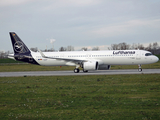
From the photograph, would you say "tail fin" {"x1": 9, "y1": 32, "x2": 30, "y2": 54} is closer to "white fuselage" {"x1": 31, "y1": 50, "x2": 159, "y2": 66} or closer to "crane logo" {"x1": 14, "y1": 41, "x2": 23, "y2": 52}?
"crane logo" {"x1": 14, "y1": 41, "x2": 23, "y2": 52}

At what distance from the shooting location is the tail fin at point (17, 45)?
1580 inches

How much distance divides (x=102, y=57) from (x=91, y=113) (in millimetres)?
27034

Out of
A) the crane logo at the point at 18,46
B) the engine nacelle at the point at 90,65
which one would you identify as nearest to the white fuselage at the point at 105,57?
the engine nacelle at the point at 90,65

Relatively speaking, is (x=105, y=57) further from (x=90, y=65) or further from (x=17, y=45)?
(x=17, y=45)

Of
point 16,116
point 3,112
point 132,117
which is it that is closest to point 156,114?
point 132,117

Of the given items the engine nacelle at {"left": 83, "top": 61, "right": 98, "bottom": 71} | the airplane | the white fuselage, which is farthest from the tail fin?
the engine nacelle at {"left": 83, "top": 61, "right": 98, "bottom": 71}

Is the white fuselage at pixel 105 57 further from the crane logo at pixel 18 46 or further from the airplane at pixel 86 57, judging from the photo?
the crane logo at pixel 18 46

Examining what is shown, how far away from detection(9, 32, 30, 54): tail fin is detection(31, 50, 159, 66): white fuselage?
7.95 ft

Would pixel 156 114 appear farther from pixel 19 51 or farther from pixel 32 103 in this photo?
pixel 19 51

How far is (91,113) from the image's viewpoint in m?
9.33

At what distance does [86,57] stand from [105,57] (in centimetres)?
330

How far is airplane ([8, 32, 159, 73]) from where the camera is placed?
34844 millimetres

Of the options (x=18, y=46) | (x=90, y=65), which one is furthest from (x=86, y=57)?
(x=18, y=46)

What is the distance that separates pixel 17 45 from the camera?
40.3m
